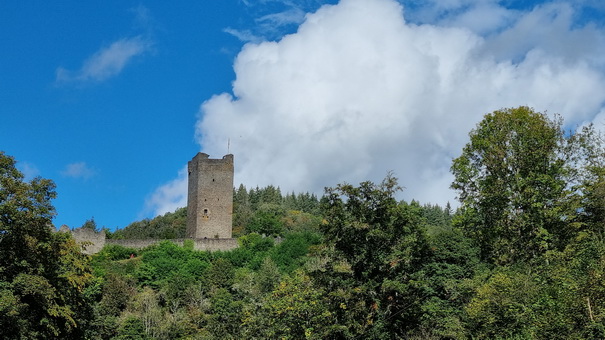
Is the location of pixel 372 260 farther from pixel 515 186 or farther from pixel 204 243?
pixel 204 243

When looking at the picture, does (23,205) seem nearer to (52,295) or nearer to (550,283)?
(52,295)

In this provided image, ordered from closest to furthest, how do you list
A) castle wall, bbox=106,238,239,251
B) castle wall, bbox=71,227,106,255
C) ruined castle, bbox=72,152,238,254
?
castle wall, bbox=71,227,106,255 → castle wall, bbox=106,238,239,251 → ruined castle, bbox=72,152,238,254

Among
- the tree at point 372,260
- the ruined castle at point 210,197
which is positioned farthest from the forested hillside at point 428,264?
the ruined castle at point 210,197

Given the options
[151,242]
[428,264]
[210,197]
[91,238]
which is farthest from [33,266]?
[210,197]

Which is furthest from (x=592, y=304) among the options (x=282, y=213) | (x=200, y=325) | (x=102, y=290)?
(x=282, y=213)

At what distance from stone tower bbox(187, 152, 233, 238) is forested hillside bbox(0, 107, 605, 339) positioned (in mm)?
25269

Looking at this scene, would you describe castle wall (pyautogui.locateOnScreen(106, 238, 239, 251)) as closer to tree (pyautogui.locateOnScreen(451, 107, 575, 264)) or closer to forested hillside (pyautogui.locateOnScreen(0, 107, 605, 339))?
forested hillside (pyautogui.locateOnScreen(0, 107, 605, 339))

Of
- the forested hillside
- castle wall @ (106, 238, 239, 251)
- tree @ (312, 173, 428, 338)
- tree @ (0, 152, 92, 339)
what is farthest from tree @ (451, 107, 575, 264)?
castle wall @ (106, 238, 239, 251)

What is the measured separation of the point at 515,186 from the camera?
98.5 ft

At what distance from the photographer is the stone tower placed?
63.9 m

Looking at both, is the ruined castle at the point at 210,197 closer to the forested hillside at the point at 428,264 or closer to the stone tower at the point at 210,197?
the stone tower at the point at 210,197

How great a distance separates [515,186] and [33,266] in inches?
794

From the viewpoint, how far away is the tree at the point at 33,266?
25.1 meters

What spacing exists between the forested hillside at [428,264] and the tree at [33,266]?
0.05 metres
